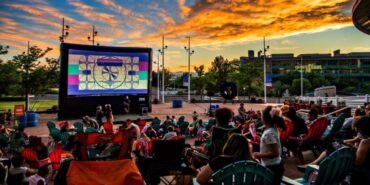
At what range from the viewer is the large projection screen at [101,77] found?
24.3 m

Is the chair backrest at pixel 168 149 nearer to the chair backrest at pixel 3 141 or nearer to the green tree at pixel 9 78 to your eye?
the chair backrest at pixel 3 141

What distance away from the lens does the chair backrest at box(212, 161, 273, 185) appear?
3197 mm

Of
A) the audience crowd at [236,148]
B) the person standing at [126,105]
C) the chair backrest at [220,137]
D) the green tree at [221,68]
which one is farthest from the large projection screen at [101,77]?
the green tree at [221,68]

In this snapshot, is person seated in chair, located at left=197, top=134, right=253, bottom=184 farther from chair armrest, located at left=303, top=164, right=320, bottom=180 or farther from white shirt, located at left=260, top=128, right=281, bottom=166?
chair armrest, located at left=303, top=164, right=320, bottom=180

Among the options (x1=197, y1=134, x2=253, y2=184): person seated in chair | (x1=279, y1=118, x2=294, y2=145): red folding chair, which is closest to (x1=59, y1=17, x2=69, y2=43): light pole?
Answer: (x1=279, y1=118, x2=294, y2=145): red folding chair

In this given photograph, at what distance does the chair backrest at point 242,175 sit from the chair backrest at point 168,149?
276cm

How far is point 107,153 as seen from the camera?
4723 millimetres

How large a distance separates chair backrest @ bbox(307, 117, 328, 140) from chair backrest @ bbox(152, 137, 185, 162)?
136 inches

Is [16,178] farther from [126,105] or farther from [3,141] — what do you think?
[126,105]

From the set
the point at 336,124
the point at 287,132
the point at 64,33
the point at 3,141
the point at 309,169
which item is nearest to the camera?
the point at 309,169

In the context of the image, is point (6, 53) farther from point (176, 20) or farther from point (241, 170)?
point (241, 170)

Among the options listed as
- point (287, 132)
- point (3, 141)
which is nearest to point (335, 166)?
point (287, 132)

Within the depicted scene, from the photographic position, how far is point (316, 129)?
755 cm

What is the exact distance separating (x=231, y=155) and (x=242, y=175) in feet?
1.27
